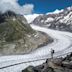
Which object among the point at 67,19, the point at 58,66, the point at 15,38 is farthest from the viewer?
the point at 67,19

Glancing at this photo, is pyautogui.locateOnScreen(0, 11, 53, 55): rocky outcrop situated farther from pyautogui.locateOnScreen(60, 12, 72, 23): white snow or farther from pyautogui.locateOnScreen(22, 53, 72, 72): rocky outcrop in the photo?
pyautogui.locateOnScreen(60, 12, 72, 23): white snow

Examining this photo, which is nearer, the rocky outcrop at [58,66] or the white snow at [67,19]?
the rocky outcrop at [58,66]

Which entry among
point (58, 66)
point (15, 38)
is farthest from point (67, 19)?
point (58, 66)

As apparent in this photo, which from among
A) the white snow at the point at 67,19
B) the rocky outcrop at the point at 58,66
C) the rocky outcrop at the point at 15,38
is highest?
the white snow at the point at 67,19

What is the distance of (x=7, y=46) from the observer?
55969mm

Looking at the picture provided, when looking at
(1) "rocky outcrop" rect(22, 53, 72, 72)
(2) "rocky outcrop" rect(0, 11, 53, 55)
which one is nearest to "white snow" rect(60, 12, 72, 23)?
(2) "rocky outcrop" rect(0, 11, 53, 55)

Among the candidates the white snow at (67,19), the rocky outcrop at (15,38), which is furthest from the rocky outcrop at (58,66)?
the white snow at (67,19)

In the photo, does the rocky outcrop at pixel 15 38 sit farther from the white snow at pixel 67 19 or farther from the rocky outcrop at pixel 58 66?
the white snow at pixel 67 19

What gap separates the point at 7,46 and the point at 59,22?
82652mm

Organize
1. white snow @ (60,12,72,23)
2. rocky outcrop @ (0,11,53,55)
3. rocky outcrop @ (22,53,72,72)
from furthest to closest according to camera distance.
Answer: white snow @ (60,12,72,23)
rocky outcrop @ (0,11,53,55)
rocky outcrop @ (22,53,72,72)

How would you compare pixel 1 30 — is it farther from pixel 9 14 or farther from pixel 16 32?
pixel 9 14

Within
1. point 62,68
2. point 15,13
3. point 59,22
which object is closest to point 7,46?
point 15,13

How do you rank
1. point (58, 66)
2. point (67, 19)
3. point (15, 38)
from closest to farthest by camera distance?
point (58, 66)
point (15, 38)
point (67, 19)

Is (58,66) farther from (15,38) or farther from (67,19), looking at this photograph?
(67,19)
